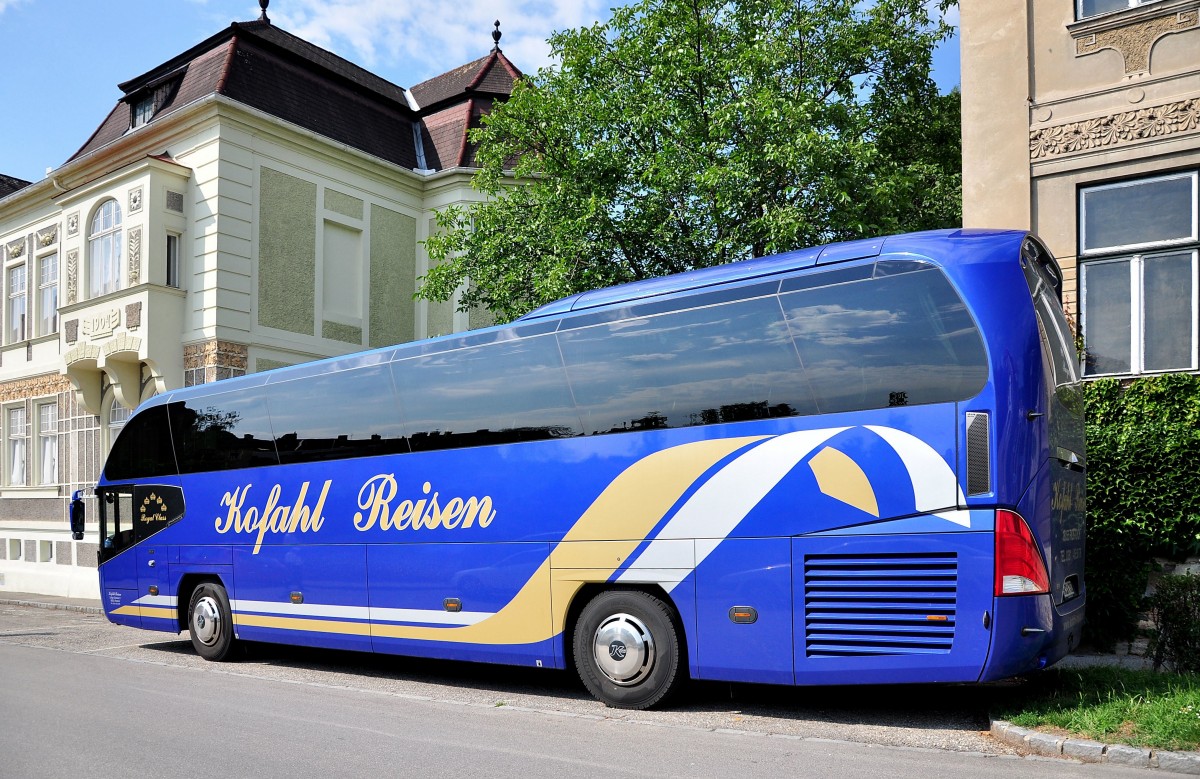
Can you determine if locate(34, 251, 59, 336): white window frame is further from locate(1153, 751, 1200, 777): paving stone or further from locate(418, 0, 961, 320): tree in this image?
locate(1153, 751, 1200, 777): paving stone

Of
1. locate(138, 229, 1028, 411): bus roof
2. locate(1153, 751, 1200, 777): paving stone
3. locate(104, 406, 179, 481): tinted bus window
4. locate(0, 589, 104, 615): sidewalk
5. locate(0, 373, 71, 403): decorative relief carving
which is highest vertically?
locate(138, 229, 1028, 411): bus roof

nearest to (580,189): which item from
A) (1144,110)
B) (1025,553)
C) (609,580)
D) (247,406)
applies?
(247,406)

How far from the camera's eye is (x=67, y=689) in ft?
33.2

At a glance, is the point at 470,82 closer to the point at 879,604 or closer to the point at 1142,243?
the point at 1142,243

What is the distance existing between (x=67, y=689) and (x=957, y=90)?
2029 centimetres

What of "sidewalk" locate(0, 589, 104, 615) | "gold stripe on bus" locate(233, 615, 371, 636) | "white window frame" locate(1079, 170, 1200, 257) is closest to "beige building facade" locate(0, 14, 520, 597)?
"sidewalk" locate(0, 589, 104, 615)

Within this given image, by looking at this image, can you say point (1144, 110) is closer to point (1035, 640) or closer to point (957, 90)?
point (1035, 640)

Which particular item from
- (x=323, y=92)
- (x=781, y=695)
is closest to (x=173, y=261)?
(x=323, y=92)

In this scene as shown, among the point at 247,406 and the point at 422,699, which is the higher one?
the point at 247,406

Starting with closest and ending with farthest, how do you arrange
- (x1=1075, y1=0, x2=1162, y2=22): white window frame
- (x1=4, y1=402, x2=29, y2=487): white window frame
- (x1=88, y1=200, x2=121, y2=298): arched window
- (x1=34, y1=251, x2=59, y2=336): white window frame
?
(x1=1075, y1=0, x2=1162, y2=22): white window frame
(x1=88, y1=200, x2=121, y2=298): arched window
(x1=34, y1=251, x2=59, y2=336): white window frame
(x1=4, y1=402, x2=29, y2=487): white window frame

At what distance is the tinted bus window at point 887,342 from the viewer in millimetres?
7180

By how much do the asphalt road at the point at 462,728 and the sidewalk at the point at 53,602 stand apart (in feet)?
30.1

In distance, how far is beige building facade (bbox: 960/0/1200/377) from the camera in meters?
11.5

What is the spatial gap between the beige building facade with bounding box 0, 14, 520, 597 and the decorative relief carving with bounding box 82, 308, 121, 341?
40 mm
